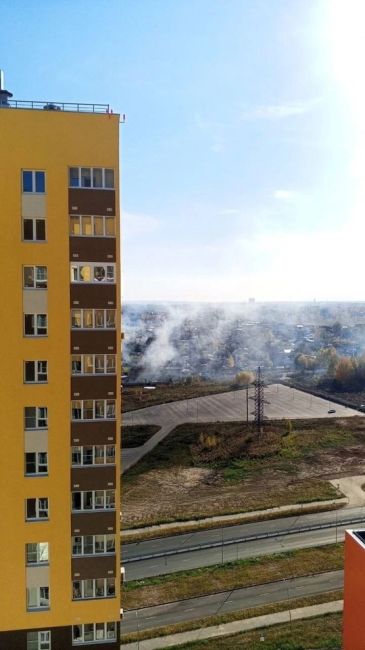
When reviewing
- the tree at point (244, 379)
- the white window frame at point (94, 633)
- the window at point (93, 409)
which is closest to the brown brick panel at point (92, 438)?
the window at point (93, 409)

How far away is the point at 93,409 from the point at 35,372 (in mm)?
2412

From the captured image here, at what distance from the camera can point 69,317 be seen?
53.7 ft

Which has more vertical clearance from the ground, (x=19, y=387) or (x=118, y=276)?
(x=118, y=276)

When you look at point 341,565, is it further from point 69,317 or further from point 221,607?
point 69,317

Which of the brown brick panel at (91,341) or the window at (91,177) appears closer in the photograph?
the window at (91,177)

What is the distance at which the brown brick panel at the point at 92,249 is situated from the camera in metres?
16.2

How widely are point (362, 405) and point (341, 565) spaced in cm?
6008

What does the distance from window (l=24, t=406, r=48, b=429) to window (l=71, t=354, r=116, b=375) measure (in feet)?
5.60

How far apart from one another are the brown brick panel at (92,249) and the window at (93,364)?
340 centimetres

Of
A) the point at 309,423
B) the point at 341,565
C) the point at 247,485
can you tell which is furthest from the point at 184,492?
the point at 309,423

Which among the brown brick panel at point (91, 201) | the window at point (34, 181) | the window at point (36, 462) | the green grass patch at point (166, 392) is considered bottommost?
the green grass patch at point (166, 392)

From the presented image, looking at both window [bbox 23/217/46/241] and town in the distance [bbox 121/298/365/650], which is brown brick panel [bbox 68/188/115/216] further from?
town in the distance [bbox 121/298/365/650]

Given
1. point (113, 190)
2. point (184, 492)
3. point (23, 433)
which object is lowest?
point (184, 492)

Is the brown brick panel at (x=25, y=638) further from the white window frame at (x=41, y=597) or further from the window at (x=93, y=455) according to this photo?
the window at (x=93, y=455)
